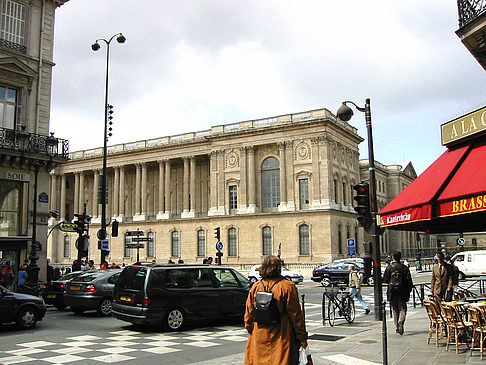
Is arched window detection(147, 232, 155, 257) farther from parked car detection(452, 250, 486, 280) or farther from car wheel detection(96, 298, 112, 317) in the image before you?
car wheel detection(96, 298, 112, 317)

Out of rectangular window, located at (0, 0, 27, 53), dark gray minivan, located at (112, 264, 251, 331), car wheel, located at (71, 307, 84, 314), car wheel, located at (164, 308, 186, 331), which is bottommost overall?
car wheel, located at (71, 307, 84, 314)

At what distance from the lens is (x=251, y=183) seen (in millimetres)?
59562

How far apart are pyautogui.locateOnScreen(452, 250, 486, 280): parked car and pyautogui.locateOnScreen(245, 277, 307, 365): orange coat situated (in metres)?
31.7

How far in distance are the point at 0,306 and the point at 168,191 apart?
178 ft

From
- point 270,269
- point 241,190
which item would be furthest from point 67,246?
point 270,269

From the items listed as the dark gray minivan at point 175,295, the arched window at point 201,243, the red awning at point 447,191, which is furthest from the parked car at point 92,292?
the arched window at point 201,243

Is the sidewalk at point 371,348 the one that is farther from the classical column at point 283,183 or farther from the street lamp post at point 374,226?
the classical column at point 283,183

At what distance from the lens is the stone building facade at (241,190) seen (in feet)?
183

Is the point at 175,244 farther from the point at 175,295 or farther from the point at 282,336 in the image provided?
the point at 282,336

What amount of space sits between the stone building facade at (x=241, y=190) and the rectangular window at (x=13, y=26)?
35.2 m

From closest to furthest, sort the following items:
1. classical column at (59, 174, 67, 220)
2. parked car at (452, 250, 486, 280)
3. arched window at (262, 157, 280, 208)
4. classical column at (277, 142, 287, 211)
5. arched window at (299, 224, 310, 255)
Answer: parked car at (452, 250, 486, 280) → arched window at (299, 224, 310, 255) → classical column at (277, 142, 287, 211) → arched window at (262, 157, 280, 208) → classical column at (59, 174, 67, 220)

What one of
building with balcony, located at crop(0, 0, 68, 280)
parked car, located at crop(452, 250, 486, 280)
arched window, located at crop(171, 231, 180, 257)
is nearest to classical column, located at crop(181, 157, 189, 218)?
arched window, located at crop(171, 231, 180, 257)

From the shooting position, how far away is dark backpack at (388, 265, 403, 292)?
11.6 metres

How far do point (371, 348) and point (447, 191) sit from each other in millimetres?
4724
